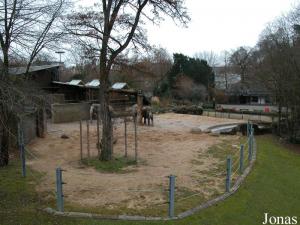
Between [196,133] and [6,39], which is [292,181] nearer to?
[196,133]

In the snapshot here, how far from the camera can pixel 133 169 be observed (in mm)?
12195

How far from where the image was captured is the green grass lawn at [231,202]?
7383 millimetres

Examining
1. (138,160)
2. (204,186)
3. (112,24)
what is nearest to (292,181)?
(204,186)

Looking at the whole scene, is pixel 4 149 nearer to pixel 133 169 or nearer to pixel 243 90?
pixel 133 169

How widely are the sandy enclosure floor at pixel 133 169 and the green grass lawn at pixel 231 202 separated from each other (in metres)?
0.70

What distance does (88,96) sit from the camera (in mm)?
29672

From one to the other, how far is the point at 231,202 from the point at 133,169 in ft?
13.2

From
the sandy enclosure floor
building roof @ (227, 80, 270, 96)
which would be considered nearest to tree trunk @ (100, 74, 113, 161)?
the sandy enclosure floor

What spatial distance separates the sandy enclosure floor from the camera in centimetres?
900

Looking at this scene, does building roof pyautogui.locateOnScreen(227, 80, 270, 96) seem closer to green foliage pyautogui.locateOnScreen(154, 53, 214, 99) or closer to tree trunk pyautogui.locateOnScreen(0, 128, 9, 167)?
green foliage pyautogui.locateOnScreen(154, 53, 214, 99)

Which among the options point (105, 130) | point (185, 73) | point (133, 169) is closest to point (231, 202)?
point (133, 169)

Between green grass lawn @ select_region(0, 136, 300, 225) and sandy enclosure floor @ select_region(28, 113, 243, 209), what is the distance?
2.30 feet

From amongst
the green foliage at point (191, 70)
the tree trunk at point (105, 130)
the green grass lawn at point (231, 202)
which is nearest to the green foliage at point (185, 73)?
the green foliage at point (191, 70)

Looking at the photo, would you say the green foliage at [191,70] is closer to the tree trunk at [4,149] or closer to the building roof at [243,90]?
the building roof at [243,90]
